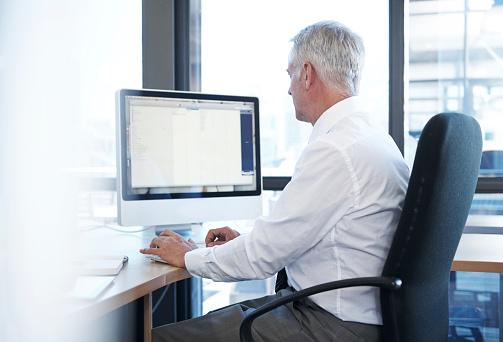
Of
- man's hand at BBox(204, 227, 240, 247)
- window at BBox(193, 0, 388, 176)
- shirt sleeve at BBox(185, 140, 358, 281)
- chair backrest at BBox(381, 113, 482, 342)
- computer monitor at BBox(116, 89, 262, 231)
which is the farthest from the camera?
window at BBox(193, 0, 388, 176)

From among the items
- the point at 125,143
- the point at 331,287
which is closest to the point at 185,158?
the point at 125,143

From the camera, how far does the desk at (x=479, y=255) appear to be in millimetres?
1276

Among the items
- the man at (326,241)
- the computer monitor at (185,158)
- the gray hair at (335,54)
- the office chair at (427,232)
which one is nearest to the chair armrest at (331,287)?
the office chair at (427,232)

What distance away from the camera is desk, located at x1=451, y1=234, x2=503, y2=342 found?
1276mm

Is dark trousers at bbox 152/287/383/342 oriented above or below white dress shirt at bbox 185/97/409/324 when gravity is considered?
below

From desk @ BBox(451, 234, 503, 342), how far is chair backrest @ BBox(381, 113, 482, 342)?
0.33 m

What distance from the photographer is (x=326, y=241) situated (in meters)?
1.07

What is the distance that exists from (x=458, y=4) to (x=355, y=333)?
162 cm

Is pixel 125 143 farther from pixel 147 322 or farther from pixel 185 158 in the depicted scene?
pixel 147 322

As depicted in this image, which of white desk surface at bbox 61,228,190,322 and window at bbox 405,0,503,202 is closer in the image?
white desk surface at bbox 61,228,190,322

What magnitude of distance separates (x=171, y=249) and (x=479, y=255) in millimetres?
872

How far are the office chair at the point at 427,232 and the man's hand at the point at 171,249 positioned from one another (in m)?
0.30

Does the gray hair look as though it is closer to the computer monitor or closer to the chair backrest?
the chair backrest

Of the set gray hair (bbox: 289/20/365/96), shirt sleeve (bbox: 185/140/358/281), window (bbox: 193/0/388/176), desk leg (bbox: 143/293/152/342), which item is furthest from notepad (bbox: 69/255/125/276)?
window (bbox: 193/0/388/176)
